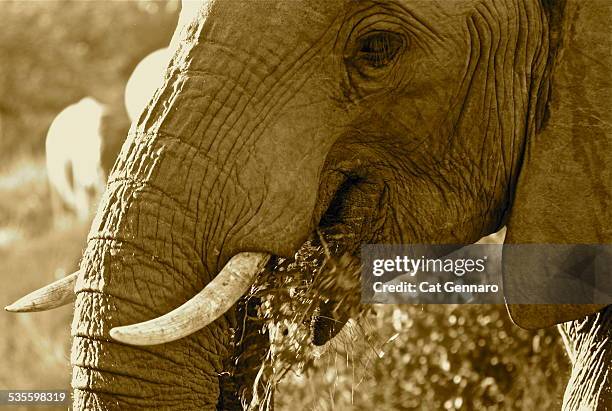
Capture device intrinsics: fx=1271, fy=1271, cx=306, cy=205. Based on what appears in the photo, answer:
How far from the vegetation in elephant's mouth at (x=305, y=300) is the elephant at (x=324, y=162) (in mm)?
22

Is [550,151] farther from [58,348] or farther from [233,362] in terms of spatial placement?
[58,348]

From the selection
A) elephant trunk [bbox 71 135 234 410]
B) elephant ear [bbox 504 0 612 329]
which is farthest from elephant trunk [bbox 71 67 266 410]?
elephant ear [bbox 504 0 612 329]

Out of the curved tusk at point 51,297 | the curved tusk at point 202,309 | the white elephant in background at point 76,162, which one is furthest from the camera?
the white elephant in background at point 76,162

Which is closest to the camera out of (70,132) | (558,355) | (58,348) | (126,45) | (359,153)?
(359,153)

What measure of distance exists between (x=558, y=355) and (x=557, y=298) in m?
1.09

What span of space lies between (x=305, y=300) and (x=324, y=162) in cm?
21

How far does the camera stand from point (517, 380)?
264 cm

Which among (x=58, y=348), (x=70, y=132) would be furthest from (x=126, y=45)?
(x=58, y=348)

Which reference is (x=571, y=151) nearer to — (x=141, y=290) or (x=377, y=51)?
(x=377, y=51)

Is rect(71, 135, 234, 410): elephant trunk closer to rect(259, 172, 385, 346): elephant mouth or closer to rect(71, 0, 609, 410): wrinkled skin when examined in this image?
rect(71, 0, 609, 410): wrinkled skin

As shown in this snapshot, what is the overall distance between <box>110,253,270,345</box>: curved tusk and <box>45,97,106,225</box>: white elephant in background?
12.5 feet

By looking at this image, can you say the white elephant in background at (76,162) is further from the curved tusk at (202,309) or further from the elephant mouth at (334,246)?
the curved tusk at (202,309)

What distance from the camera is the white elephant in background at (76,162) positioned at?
544cm

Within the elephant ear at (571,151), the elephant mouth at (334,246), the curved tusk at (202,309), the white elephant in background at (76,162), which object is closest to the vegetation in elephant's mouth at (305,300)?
the elephant mouth at (334,246)
